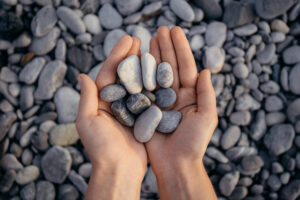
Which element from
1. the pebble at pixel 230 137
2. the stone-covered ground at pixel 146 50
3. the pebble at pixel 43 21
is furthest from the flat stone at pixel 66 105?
the pebble at pixel 230 137

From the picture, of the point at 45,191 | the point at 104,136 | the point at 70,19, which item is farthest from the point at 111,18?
the point at 45,191

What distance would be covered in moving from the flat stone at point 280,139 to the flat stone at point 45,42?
5.11ft

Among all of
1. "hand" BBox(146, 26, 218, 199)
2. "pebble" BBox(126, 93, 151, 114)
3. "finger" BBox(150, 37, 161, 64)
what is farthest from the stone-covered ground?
"pebble" BBox(126, 93, 151, 114)

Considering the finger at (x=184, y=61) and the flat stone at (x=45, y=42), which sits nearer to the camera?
the finger at (x=184, y=61)

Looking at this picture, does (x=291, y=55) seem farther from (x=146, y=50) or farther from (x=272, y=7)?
(x=146, y=50)

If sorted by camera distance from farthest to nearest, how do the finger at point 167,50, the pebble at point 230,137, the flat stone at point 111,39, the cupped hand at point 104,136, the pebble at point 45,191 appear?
the flat stone at point 111,39
the pebble at point 230,137
the pebble at point 45,191
the finger at point 167,50
the cupped hand at point 104,136

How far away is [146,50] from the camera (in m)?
1.93

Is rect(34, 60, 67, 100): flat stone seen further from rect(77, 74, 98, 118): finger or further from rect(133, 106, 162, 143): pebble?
rect(133, 106, 162, 143): pebble

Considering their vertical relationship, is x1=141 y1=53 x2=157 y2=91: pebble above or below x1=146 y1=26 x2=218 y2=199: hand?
above

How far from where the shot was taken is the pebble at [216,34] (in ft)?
6.38

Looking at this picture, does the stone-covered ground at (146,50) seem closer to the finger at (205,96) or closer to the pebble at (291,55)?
the pebble at (291,55)

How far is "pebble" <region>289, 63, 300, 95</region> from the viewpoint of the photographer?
1.87m

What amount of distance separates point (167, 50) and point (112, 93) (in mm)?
403

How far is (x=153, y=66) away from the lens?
1.40 m
